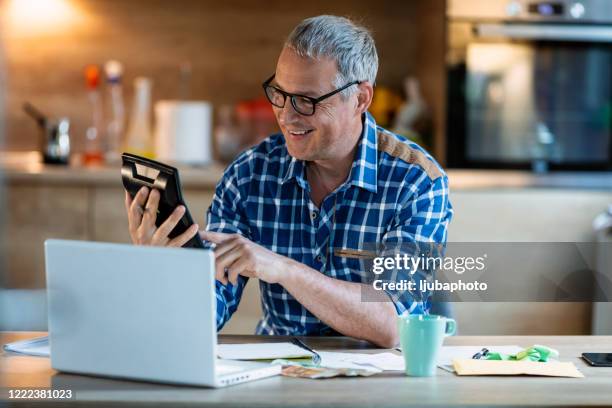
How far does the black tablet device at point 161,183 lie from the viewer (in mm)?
1481

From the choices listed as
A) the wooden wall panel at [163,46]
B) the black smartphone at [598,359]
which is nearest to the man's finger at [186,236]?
the black smartphone at [598,359]

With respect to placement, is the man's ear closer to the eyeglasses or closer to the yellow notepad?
the eyeglasses

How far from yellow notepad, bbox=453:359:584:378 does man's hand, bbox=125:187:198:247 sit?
0.50 meters

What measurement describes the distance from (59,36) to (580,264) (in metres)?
2.26

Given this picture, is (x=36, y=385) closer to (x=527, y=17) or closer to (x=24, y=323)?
(x=24, y=323)

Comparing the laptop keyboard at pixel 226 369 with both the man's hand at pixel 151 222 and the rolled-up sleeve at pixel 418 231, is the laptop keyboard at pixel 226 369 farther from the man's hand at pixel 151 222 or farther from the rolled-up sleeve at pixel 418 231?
the rolled-up sleeve at pixel 418 231

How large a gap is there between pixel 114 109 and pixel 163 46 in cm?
33

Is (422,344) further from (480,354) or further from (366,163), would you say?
(366,163)

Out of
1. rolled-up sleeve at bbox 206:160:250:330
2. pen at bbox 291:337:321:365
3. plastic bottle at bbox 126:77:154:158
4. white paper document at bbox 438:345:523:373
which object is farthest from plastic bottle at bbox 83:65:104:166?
white paper document at bbox 438:345:523:373

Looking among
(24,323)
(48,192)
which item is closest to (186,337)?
(24,323)

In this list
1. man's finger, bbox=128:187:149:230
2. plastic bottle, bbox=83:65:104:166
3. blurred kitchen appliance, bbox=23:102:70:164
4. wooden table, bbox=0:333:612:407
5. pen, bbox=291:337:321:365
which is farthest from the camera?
plastic bottle, bbox=83:65:104:166

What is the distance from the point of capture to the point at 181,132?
3.59 meters

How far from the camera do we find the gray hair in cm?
181

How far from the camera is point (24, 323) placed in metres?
2.12
